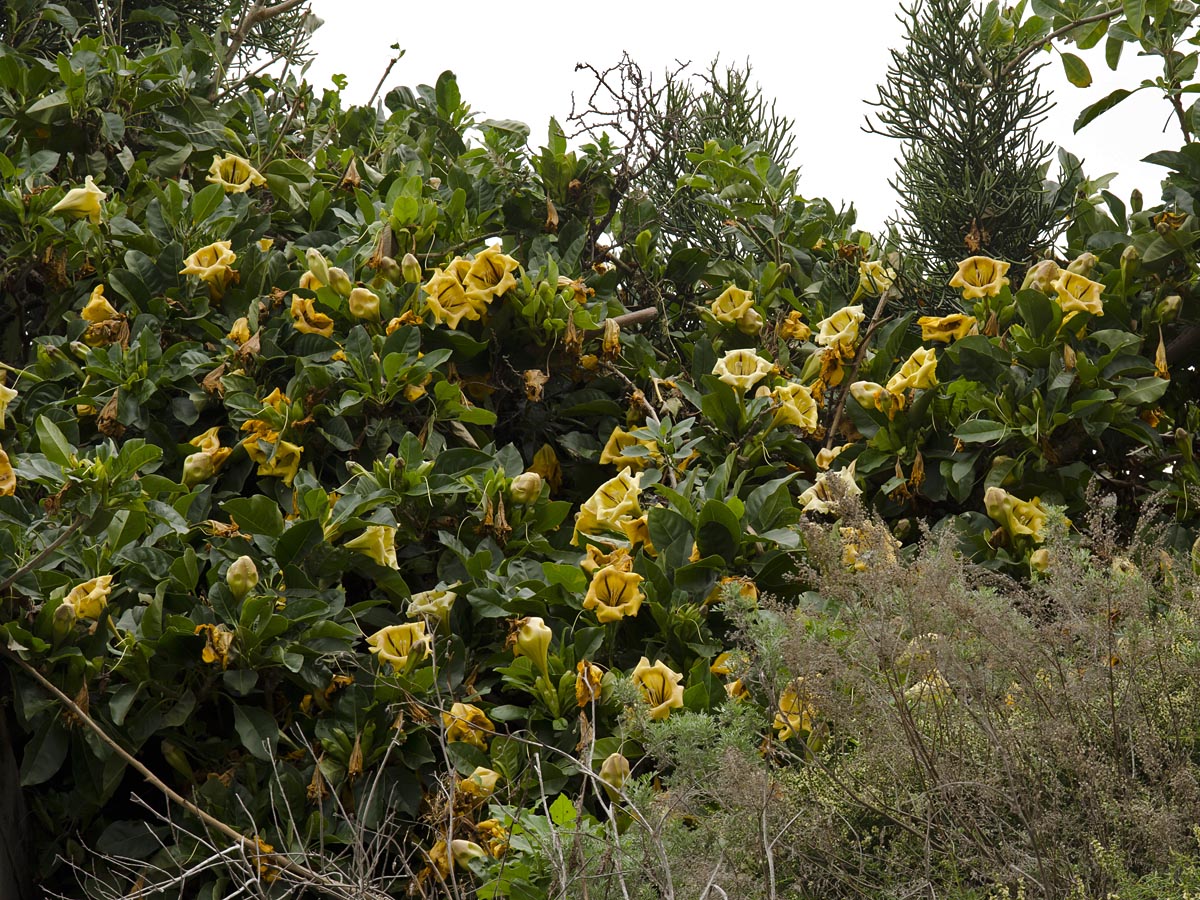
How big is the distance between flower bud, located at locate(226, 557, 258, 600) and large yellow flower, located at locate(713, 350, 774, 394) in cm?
113

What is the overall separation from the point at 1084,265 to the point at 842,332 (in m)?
0.55

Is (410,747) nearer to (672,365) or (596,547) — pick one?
(596,547)

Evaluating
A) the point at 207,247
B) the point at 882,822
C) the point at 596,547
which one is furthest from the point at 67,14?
the point at 882,822

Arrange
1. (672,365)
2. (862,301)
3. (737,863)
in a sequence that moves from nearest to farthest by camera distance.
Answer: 1. (737,863)
2. (672,365)
3. (862,301)

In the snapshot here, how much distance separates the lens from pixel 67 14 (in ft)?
10.6

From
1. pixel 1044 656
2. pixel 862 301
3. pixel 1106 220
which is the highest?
pixel 1106 220

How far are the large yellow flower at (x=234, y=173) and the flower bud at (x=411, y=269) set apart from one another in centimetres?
Answer: 58

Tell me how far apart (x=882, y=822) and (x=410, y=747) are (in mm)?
859

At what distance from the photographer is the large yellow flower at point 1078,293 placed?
2.48 metres

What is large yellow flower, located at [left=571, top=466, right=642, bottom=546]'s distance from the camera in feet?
7.70

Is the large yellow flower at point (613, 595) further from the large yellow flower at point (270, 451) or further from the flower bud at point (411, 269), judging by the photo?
the flower bud at point (411, 269)

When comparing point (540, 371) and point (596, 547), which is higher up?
point (540, 371)

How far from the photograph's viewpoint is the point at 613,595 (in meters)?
2.14

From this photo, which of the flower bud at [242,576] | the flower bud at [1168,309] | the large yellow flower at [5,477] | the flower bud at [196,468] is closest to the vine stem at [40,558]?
the large yellow flower at [5,477]
